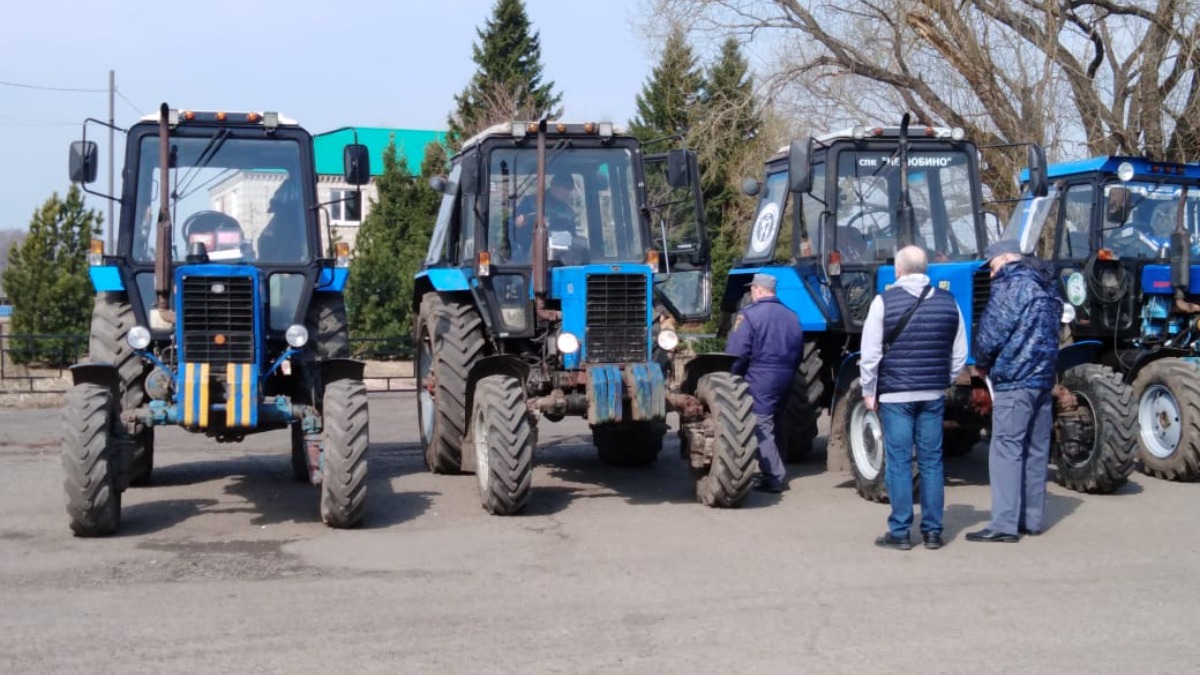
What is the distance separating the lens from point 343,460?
28.5 feet

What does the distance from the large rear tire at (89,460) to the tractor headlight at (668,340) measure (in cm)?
388

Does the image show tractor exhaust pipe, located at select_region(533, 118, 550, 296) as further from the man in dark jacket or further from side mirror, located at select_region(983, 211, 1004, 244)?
side mirror, located at select_region(983, 211, 1004, 244)

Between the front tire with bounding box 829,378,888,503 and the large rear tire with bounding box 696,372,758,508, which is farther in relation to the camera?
the front tire with bounding box 829,378,888,503

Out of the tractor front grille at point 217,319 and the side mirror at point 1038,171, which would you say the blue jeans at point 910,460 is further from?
the tractor front grille at point 217,319

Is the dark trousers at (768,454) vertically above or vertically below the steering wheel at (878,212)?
below

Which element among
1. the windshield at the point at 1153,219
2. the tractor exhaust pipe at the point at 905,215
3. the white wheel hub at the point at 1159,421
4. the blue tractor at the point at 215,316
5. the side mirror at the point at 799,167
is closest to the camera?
the blue tractor at the point at 215,316

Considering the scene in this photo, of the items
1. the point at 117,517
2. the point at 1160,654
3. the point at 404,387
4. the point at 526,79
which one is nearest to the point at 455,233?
the point at 117,517

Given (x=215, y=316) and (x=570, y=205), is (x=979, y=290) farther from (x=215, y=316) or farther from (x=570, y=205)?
(x=215, y=316)

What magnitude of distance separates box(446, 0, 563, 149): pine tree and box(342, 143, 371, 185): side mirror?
73.3ft

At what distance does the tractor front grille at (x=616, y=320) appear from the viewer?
9.86 m

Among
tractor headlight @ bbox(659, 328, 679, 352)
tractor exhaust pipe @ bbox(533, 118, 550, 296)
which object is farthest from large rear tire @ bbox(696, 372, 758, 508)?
tractor exhaust pipe @ bbox(533, 118, 550, 296)

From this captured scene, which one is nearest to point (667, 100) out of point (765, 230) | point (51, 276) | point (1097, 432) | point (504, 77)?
point (504, 77)

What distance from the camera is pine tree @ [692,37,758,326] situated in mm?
24703

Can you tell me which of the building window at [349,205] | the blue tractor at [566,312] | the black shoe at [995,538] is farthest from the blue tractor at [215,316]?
the black shoe at [995,538]
